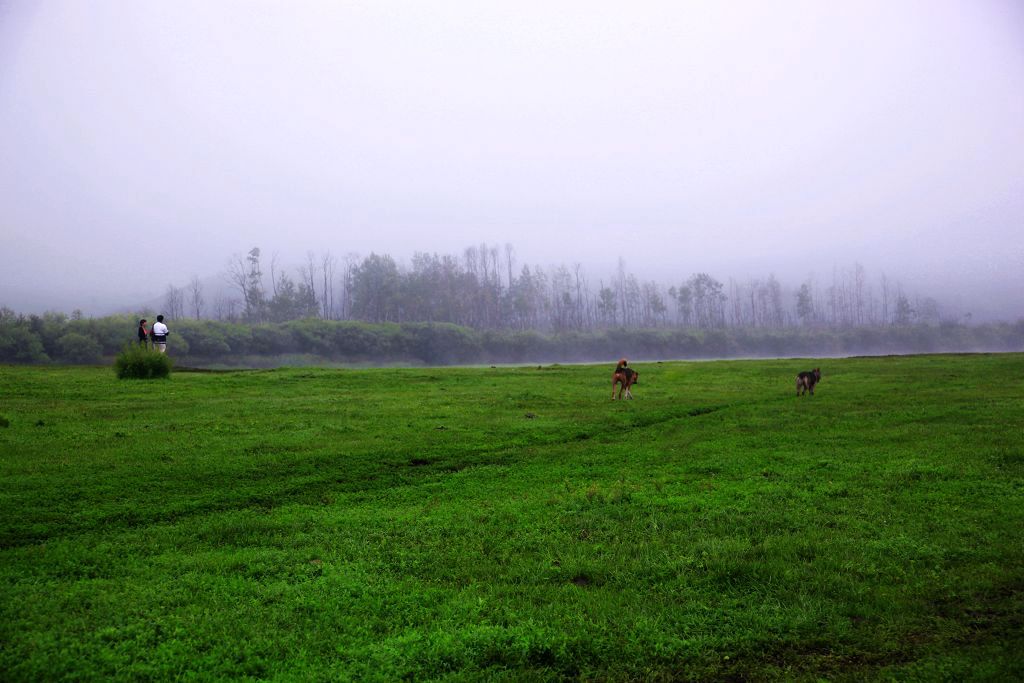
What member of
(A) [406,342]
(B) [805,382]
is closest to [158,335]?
(B) [805,382]

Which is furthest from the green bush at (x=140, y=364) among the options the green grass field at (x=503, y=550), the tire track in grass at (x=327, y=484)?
the tire track in grass at (x=327, y=484)

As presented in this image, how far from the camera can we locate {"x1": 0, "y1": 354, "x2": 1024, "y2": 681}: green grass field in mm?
5312

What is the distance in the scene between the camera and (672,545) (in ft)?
25.7

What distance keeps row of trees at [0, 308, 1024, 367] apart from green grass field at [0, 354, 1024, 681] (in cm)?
4236

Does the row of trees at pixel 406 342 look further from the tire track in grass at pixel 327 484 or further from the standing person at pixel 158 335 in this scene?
the tire track in grass at pixel 327 484

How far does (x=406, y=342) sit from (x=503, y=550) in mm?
94527

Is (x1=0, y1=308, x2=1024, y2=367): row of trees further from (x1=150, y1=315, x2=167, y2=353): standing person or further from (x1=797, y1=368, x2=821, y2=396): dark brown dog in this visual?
(x1=797, y1=368, x2=821, y2=396): dark brown dog

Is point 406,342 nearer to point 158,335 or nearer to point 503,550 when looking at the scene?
point 158,335

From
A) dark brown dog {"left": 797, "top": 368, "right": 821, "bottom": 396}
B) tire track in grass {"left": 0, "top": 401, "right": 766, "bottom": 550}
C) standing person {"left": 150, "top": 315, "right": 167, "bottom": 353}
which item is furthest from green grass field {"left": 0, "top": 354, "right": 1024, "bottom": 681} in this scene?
standing person {"left": 150, "top": 315, "right": 167, "bottom": 353}

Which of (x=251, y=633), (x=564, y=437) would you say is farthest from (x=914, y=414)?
(x=251, y=633)

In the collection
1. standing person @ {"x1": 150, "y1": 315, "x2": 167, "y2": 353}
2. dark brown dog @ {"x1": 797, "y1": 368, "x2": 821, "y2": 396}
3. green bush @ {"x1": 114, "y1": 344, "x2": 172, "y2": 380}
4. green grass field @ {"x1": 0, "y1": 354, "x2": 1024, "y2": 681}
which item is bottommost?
green grass field @ {"x1": 0, "y1": 354, "x2": 1024, "y2": 681}

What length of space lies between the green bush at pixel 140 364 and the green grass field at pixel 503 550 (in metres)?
9.50

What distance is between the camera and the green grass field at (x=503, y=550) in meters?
5.31

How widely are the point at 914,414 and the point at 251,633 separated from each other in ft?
65.9
